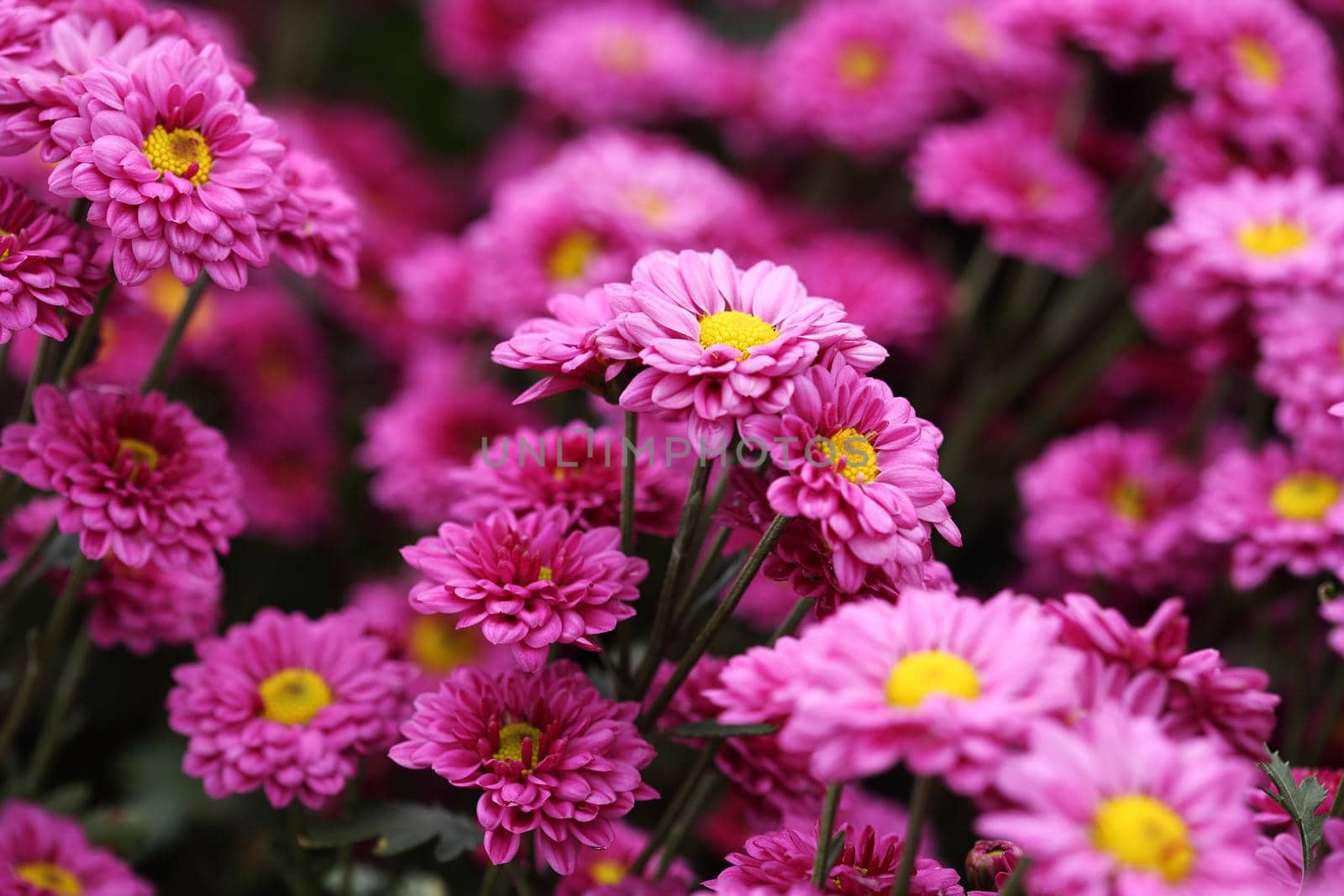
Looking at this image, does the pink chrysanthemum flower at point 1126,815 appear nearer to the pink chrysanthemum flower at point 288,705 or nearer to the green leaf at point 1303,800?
the green leaf at point 1303,800

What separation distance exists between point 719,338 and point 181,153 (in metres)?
0.33

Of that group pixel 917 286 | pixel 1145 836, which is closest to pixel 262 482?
pixel 917 286

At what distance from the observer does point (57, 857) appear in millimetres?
862

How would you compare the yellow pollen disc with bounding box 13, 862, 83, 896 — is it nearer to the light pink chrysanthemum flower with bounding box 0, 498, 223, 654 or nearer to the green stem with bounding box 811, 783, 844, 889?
the light pink chrysanthemum flower with bounding box 0, 498, 223, 654

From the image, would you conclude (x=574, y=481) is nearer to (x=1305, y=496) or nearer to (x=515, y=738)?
(x=515, y=738)

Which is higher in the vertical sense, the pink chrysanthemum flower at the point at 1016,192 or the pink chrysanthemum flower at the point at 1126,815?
the pink chrysanthemum flower at the point at 1016,192

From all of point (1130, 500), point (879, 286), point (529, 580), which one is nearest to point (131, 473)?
point (529, 580)

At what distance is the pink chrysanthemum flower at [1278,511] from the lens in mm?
931

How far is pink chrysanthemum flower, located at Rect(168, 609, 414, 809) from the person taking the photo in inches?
30.3

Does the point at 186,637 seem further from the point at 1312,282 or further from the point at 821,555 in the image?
the point at 1312,282

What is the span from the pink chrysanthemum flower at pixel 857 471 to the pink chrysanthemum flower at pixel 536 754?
17 centimetres

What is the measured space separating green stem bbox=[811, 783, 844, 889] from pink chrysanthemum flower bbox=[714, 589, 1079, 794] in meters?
0.06

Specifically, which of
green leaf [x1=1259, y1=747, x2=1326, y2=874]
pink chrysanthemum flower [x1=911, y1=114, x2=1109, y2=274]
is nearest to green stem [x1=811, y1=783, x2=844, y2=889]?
green leaf [x1=1259, y1=747, x2=1326, y2=874]

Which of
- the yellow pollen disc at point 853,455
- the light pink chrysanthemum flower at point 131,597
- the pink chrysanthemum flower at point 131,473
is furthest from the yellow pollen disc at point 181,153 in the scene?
the yellow pollen disc at point 853,455
